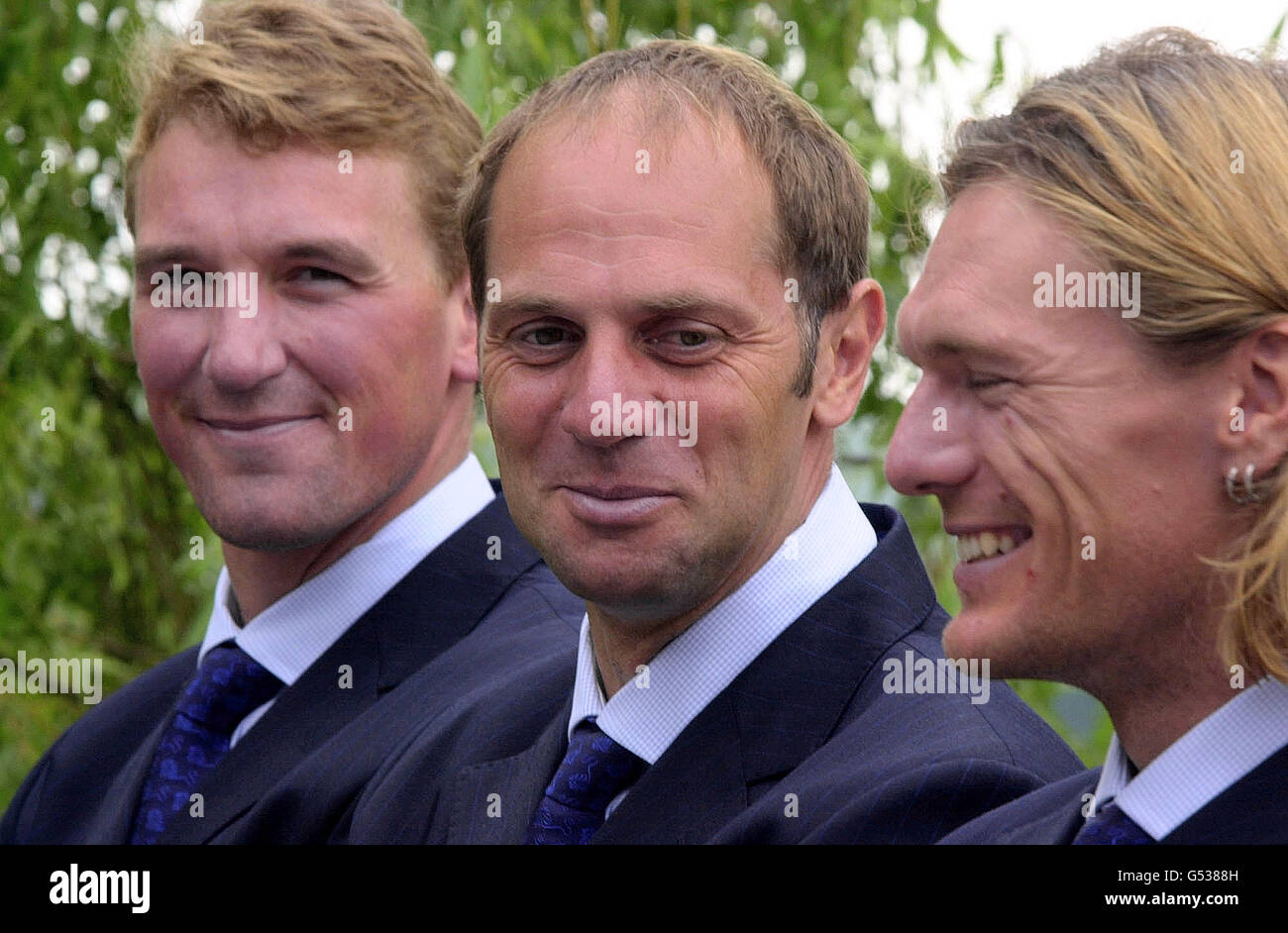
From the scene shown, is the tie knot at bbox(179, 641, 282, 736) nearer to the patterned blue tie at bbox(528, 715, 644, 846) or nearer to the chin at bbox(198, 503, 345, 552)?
the chin at bbox(198, 503, 345, 552)

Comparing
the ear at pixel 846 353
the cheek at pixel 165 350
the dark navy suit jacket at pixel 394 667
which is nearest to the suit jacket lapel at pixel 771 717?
the ear at pixel 846 353

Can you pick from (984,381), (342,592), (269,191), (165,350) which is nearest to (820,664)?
(984,381)

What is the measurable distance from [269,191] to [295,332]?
0.24 meters

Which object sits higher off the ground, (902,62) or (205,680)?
(902,62)

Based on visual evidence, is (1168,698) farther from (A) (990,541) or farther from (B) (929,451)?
(B) (929,451)

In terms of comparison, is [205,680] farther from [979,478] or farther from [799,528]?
[979,478]

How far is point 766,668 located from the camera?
8.14ft

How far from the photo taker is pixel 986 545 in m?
2.08

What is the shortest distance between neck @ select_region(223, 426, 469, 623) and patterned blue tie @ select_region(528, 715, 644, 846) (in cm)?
95

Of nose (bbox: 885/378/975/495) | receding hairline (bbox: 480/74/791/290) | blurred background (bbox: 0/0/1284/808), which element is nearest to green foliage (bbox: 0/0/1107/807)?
blurred background (bbox: 0/0/1284/808)

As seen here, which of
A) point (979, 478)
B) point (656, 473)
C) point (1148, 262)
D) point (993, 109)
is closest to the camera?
point (1148, 262)

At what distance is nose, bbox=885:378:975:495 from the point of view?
6.84ft
